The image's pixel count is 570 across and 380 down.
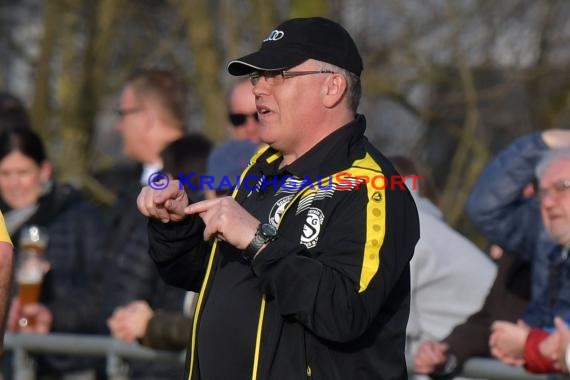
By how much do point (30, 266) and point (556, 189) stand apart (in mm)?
2737

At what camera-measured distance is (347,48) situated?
4086 millimetres

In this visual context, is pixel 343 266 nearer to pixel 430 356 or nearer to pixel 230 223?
pixel 230 223

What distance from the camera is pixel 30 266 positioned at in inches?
263

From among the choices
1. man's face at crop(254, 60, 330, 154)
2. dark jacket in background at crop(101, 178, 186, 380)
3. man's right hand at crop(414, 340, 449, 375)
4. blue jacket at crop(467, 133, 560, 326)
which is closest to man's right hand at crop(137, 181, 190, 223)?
man's face at crop(254, 60, 330, 154)

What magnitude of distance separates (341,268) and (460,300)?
2283 mm

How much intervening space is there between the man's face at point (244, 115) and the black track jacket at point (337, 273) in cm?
292

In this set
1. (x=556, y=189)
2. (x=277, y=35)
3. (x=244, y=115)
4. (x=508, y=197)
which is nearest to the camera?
(x=277, y=35)

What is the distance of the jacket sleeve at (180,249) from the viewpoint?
164 inches

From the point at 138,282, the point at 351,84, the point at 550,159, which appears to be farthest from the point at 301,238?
the point at 138,282

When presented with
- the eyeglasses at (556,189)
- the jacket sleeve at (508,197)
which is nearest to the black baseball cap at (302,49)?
the eyeglasses at (556,189)

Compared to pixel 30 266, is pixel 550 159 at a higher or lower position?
higher

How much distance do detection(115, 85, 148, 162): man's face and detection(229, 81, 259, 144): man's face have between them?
1.61 ft

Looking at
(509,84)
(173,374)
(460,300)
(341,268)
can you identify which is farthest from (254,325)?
(509,84)

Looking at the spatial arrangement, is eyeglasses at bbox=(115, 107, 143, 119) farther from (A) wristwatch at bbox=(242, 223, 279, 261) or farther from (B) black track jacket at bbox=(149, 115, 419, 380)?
(A) wristwatch at bbox=(242, 223, 279, 261)
